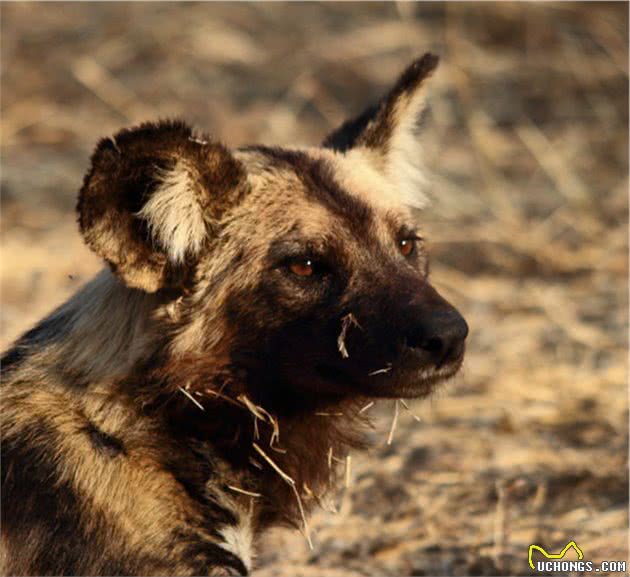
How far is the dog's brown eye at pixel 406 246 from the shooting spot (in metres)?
3.66

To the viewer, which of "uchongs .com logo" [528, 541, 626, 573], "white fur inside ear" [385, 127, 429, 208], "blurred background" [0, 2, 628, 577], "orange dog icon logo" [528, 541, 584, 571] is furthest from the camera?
"blurred background" [0, 2, 628, 577]

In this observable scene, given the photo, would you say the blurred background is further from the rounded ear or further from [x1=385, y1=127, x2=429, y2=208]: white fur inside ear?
the rounded ear

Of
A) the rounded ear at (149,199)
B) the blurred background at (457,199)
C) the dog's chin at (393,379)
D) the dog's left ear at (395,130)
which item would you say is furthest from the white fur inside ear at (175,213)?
the blurred background at (457,199)

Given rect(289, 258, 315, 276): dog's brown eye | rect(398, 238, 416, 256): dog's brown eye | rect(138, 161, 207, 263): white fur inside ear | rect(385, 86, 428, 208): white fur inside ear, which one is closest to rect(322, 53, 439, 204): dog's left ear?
rect(385, 86, 428, 208): white fur inside ear

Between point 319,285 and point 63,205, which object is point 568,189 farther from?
point 319,285

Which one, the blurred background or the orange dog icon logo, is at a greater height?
the orange dog icon logo

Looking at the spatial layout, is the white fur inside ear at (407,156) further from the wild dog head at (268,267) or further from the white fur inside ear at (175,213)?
the white fur inside ear at (175,213)

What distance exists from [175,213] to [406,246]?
2.72 feet

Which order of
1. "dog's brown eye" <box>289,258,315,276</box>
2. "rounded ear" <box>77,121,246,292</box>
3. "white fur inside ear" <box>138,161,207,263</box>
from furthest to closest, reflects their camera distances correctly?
"dog's brown eye" <box>289,258,315,276</box> → "white fur inside ear" <box>138,161,207,263</box> → "rounded ear" <box>77,121,246,292</box>

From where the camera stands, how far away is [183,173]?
128 inches

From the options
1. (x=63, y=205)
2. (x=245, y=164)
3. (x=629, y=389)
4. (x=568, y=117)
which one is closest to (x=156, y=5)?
(x=63, y=205)

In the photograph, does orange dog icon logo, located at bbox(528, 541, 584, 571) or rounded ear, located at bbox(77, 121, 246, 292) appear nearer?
rounded ear, located at bbox(77, 121, 246, 292)

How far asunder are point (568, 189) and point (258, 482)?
208 inches

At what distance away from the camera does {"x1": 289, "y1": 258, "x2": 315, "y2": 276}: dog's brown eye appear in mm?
3406
